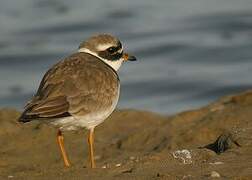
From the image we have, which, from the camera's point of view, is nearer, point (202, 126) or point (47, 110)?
point (47, 110)

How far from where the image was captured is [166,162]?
7305 mm

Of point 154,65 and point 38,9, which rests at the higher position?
point 38,9

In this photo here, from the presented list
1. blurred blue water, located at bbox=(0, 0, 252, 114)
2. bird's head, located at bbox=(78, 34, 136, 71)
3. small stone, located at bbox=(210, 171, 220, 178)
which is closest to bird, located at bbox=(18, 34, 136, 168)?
bird's head, located at bbox=(78, 34, 136, 71)

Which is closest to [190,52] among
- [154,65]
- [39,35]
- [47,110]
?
[154,65]

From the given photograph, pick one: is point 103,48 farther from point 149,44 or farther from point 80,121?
point 149,44

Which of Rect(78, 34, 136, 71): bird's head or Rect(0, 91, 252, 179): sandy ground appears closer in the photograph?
Rect(0, 91, 252, 179): sandy ground

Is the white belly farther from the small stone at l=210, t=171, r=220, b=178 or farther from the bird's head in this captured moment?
the small stone at l=210, t=171, r=220, b=178

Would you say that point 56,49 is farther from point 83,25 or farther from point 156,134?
point 156,134

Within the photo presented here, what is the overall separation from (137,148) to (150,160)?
7.50ft

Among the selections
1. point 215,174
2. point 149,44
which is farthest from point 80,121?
point 149,44

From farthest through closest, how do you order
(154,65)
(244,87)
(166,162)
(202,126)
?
(154,65) → (244,87) → (202,126) → (166,162)

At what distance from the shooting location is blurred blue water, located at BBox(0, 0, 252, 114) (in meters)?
14.7

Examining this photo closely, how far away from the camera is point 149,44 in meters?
16.9

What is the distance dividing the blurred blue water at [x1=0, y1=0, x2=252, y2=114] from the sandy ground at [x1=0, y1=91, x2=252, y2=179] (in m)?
3.23
